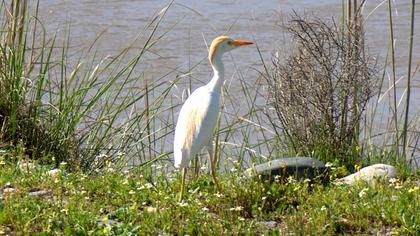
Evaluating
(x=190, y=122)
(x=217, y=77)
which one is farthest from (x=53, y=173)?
(x=217, y=77)

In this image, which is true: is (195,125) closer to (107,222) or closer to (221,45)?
(221,45)

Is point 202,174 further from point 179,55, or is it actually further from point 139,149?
point 179,55

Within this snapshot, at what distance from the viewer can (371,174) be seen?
5957 mm

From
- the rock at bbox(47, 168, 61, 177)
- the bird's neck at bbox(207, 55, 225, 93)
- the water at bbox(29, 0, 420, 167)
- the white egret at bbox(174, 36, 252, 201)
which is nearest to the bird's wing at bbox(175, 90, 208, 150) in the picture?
the white egret at bbox(174, 36, 252, 201)

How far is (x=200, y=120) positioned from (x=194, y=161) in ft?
3.02

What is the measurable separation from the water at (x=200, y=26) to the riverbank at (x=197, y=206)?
3713 millimetres

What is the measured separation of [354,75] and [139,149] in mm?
1505

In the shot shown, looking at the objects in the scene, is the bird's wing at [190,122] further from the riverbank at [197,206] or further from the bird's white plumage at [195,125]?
the riverbank at [197,206]

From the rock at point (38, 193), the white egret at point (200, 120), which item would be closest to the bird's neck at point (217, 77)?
the white egret at point (200, 120)

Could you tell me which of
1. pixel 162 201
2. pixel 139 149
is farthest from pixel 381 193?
pixel 139 149

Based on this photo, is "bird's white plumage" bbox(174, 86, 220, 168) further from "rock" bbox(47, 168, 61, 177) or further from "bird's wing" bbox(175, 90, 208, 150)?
"rock" bbox(47, 168, 61, 177)

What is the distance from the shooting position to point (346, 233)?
195 inches

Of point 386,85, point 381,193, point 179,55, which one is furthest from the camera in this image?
point 179,55

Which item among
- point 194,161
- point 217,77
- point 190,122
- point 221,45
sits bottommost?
point 194,161
